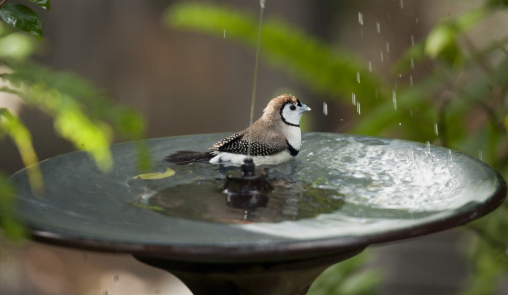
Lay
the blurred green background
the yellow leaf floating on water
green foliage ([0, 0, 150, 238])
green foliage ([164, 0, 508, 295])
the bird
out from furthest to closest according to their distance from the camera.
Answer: the blurred green background, green foliage ([164, 0, 508, 295]), the bird, the yellow leaf floating on water, green foliage ([0, 0, 150, 238])

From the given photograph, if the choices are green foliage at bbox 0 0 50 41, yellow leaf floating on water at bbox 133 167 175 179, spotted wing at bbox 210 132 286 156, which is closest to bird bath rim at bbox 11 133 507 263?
green foliage at bbox 0 0 50 41

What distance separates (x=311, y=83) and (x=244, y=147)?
1.27 m

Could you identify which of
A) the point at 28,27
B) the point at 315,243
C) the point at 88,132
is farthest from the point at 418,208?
the point at 28,27

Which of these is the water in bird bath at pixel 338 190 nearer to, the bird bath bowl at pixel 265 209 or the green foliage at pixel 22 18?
the bird bath bowl at pixel 265 209

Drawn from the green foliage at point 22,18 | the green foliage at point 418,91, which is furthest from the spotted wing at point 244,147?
the green foliage at point 418,91

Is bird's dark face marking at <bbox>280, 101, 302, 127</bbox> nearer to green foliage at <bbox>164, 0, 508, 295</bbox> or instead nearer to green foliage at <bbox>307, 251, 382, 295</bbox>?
green foliage at <bbox>164, 0, 508, 295</bbox>

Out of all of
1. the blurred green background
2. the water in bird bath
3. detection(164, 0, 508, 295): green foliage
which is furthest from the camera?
the blurred green background

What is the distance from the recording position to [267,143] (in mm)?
2123

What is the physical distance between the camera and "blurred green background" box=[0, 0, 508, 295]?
10.3 feet

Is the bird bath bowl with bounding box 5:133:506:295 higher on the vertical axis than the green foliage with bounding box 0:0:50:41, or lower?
lower

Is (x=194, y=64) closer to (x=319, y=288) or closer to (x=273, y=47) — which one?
(x=273, y=47)

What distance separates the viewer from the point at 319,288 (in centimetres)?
309

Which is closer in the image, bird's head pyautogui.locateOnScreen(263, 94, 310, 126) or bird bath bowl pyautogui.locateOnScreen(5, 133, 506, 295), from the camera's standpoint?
bird bath bowl pyautogui.locateOnScreen(5, 133, 506, 295)

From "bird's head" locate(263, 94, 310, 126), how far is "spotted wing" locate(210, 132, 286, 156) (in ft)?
0.32
